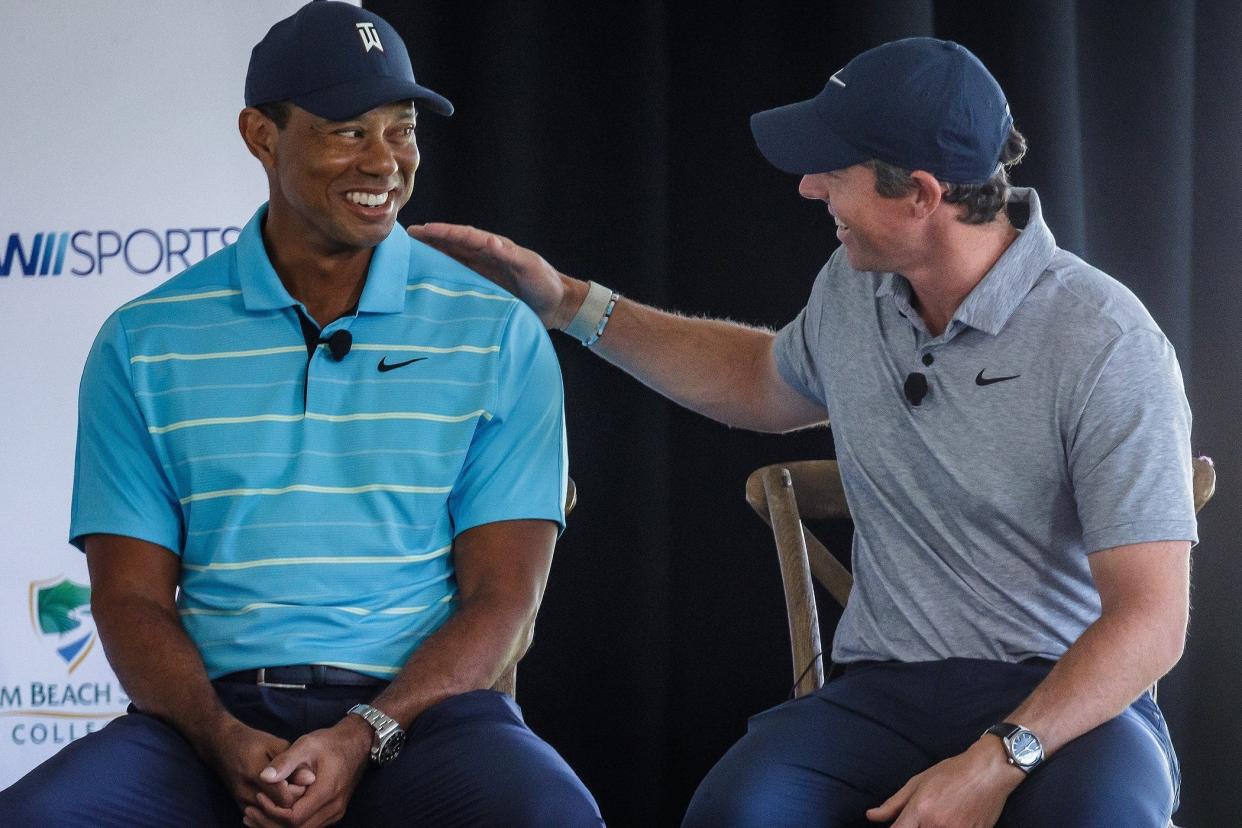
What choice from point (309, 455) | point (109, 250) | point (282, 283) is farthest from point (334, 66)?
point (109, 250)

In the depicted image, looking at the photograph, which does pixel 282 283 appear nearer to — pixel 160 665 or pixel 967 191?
pixel 160 665

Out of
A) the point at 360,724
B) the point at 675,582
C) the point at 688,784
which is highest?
the point at 360,724

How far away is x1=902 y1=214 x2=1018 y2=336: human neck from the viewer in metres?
1.89

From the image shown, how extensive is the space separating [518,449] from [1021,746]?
74 cm

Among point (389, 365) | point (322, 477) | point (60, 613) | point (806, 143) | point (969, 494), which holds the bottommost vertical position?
point (60, 613)

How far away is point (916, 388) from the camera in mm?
1876

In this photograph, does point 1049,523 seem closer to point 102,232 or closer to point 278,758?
point 278,758

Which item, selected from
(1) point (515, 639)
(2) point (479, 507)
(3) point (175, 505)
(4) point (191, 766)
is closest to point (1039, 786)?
(1) point (515, 639)

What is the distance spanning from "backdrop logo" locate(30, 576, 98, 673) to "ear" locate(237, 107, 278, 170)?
1.05 m

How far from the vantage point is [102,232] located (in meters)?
2.63

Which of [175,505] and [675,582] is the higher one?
[175,505]

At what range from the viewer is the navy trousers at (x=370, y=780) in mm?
1533

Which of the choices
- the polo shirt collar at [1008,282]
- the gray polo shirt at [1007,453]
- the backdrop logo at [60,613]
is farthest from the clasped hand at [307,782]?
the backdrop logo at [60,613]

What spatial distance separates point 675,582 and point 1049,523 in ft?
3.93
